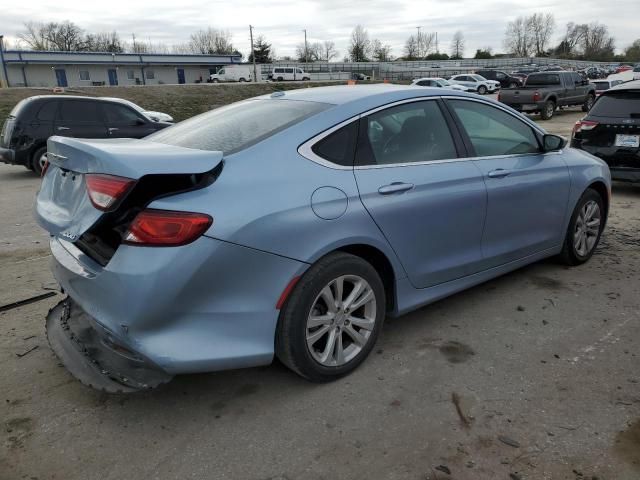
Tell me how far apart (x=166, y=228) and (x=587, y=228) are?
397 cm

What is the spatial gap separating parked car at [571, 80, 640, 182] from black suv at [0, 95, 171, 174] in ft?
28.4

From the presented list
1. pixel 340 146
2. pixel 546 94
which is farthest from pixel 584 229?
pixel 546 94

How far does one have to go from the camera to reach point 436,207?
331 cm

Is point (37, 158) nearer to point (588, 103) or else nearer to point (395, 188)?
point (395, 188)

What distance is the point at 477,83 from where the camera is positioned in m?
38.8

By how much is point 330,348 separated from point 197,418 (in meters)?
0.79

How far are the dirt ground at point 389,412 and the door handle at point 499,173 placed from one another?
3.30 ft

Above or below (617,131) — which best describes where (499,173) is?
above

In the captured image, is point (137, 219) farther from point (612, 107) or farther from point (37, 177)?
point (37, 177)

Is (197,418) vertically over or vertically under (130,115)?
under

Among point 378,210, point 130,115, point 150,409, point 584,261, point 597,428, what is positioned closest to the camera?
point 597,428

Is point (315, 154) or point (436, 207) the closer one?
point (315, 154)

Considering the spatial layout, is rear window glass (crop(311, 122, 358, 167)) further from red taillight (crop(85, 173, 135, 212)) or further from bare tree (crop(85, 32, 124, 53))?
bare tree (crop(85, 32, 124, 53))

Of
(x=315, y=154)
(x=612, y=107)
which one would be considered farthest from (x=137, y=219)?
(x=612, y=107)
